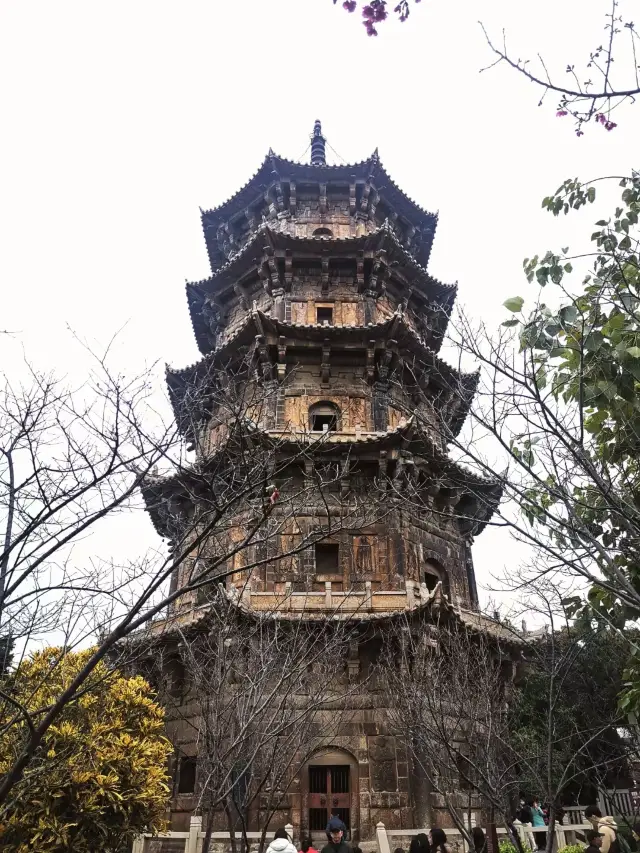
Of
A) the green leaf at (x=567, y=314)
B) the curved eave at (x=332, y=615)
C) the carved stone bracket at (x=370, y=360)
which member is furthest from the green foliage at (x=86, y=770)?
the carved stone bracket at (x=370, y=360)

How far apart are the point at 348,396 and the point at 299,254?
4854 mm

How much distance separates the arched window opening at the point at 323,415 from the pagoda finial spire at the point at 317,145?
39.0 ft

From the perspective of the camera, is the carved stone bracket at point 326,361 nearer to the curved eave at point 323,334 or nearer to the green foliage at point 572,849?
the curved eave at point 323,334

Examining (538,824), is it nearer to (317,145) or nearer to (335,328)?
(335,328)

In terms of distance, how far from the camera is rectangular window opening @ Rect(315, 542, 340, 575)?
15344 millimetres

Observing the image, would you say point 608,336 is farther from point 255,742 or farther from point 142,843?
point 142,843

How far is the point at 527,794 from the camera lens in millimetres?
19734

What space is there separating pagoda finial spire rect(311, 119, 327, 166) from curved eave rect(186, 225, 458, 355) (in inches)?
268

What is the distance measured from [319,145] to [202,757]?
22054 millimetres

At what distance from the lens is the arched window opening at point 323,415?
17.4 m

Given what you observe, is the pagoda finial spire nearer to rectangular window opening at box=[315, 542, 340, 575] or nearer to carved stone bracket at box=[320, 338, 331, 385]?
carved stone bracket at box=[320, 338, 331, 385]

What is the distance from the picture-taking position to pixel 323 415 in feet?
57.2

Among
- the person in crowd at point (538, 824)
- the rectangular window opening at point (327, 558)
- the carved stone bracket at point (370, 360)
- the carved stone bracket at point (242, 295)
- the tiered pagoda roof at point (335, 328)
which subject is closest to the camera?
the person in crowd at point (538, 824)

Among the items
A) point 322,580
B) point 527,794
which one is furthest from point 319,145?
point 527,794
